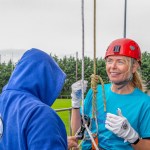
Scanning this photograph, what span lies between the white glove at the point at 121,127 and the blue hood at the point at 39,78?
83 cm

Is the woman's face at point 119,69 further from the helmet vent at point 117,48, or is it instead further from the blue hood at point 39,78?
the blue hood at point 39,78

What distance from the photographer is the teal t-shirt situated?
2.38m

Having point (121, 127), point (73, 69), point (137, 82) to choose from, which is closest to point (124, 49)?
point (137, 82)

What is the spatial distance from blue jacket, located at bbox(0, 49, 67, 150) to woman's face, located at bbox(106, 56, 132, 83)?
0.92 metres

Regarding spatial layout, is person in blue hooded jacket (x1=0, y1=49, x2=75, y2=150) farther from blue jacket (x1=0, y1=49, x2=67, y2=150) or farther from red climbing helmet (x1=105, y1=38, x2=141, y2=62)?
red climbing helmet (x1=105, y1=38, x2=141, y2=62)

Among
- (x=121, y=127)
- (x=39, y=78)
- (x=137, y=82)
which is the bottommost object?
(x=121, y=127)

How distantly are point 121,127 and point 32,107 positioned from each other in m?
0.99

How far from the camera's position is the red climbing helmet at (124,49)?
8.16ft

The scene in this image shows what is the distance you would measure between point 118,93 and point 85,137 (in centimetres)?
36

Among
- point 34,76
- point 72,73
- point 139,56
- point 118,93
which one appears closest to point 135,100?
point 118,93

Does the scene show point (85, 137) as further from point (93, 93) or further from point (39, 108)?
point (39, 108)

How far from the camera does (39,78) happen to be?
4.85 feet

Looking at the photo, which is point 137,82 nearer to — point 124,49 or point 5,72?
point 124,49

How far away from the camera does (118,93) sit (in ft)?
8.30
